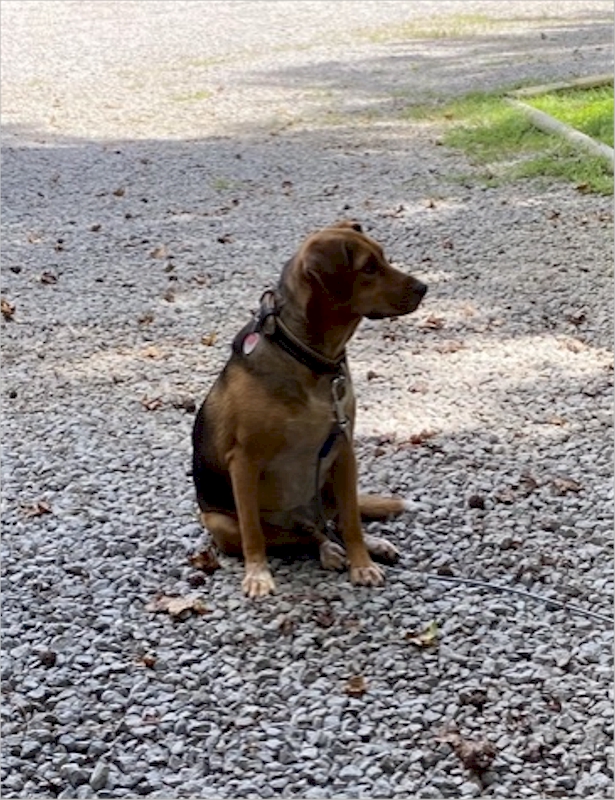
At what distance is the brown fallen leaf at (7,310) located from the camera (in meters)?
8.09

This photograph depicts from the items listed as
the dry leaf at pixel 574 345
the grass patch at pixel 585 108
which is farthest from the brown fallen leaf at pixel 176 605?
the grass patch at pixel 585 108

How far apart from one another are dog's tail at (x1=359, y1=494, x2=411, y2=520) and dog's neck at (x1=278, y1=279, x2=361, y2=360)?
2.51 feet

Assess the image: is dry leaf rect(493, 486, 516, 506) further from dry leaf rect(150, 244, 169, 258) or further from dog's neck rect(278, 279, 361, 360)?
dry leaf rect(150, 244, 169, 258)

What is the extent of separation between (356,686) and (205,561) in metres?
0.98

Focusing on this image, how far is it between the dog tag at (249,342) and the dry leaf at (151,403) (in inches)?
76.4

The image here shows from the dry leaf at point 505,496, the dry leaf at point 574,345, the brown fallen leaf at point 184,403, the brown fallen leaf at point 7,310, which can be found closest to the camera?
the dry leaf at point 505,496

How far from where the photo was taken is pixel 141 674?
3967mm

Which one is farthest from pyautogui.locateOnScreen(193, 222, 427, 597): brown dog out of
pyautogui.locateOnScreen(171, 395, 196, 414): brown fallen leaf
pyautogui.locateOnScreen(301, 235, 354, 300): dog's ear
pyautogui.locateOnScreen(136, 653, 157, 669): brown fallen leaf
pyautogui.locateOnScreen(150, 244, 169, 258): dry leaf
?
pyautogui.locateOnScreen(150, 244, 169, 258): dry leaf

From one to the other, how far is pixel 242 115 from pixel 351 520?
451 inches

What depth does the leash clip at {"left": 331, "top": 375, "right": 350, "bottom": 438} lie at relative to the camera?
4375mm

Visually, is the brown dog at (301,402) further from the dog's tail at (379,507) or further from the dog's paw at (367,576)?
the dog's tail at (379,507)

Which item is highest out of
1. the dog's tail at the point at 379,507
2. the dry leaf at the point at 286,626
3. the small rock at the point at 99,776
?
A: the small rock at the point at 99,776

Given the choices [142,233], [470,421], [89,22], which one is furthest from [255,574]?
[89,22]

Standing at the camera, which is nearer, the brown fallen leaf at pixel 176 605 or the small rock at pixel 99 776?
the small rock at pixel 99 776
